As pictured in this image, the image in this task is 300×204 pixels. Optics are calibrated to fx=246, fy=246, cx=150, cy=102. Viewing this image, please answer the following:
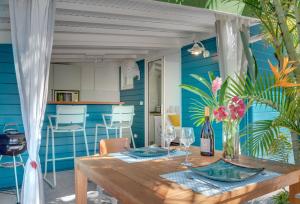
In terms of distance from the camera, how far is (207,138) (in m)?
1.78

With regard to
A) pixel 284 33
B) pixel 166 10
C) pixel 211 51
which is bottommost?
pixel 284 33

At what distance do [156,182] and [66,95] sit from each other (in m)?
6.53

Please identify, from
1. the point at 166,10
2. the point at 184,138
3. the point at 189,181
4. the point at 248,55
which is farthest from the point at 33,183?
the point at 166,10

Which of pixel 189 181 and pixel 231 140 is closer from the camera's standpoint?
pixel 189 181

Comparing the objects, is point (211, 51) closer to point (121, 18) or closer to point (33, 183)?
point (121, 18)

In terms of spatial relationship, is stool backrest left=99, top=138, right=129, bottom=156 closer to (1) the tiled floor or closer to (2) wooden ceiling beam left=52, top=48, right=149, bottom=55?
(1) the tiled floor

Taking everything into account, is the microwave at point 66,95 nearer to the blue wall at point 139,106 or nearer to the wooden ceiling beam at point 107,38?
the blue wall at point 139,106

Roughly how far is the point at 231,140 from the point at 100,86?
6.47m

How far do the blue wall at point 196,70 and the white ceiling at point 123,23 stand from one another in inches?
10.5

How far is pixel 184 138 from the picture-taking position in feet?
5.36

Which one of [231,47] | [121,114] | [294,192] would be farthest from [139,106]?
[294,192]

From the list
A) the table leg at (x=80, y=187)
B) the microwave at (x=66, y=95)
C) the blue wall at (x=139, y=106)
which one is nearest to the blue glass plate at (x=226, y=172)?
the table leg at (x=80, y=187)

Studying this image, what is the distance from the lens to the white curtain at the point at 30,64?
256cm

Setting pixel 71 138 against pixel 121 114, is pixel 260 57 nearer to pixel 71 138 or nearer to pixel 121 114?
pixel 121 114
